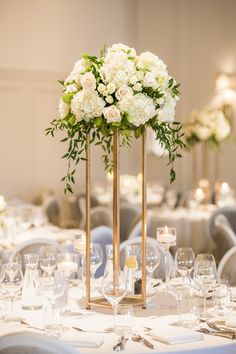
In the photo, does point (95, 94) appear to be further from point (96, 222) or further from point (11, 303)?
point (96, 222)

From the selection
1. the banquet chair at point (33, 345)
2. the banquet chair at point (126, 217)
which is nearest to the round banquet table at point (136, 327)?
the banquet chair at point (33, 345)

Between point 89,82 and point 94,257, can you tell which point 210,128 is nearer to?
point 94,257

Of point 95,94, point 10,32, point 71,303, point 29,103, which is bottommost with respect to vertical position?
point 71,303

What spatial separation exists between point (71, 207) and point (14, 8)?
3.08 metres

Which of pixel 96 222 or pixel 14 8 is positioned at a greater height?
pixel 14 8

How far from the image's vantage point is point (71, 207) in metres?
11.0

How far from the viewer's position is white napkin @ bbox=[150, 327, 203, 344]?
310 cm

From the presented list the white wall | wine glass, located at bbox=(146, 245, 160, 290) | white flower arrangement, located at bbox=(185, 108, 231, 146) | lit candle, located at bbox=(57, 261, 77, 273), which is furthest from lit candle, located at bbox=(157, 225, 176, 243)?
the white wall

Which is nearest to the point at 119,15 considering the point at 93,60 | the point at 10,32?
the point at 10,32

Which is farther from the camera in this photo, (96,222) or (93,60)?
(96,222)

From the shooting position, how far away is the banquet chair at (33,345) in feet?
8.47

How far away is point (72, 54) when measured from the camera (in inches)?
458

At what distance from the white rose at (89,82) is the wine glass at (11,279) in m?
0.95

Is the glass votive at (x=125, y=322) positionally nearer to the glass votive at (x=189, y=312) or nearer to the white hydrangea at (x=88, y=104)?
the glass votive at (x=189, y=312)
